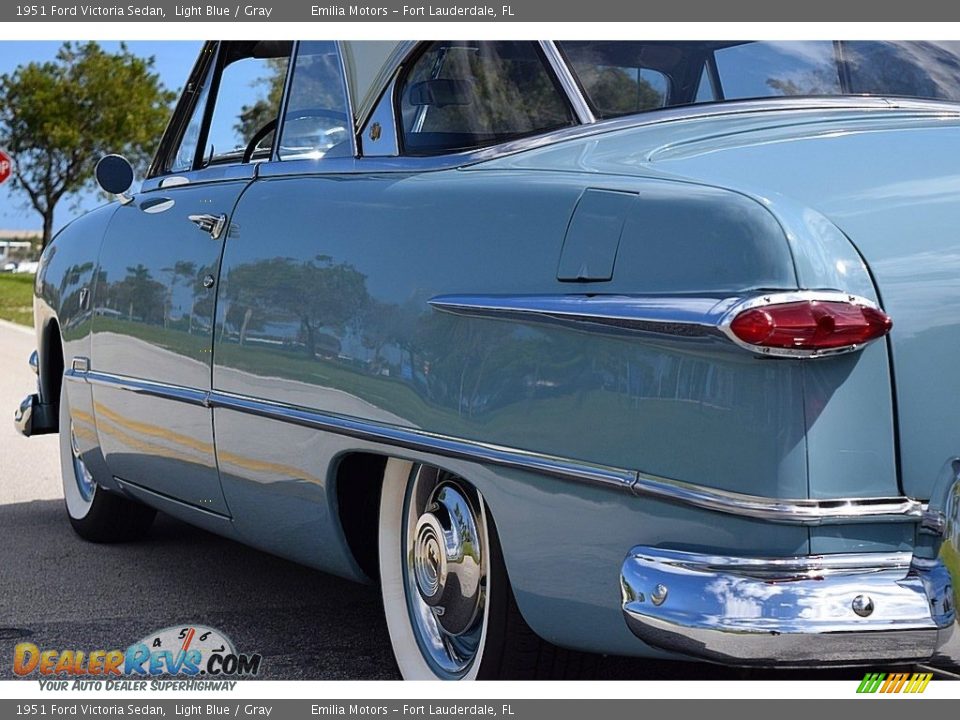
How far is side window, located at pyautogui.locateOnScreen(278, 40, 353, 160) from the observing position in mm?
3676

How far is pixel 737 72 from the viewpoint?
3240mm

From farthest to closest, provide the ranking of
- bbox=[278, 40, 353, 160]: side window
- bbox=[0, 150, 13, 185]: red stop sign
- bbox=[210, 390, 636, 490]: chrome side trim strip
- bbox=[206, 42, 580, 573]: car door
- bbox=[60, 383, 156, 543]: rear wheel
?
bbox=[0, 150, 13, 185]: red stop sign, bbox=[60, 383, 156, 543]: rear wheel, bbox=[278, 40, 353, 160]: side window, bbox=[206, 42, 580, 573]: car door, bbox=[210, 390, 636, 490]: chrome side trim strip

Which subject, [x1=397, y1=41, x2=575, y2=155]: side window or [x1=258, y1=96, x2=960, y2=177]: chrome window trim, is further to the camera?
[x1=397, y1=41, x2=575, y2=155]: side window

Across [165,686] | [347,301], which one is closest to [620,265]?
[347,301]

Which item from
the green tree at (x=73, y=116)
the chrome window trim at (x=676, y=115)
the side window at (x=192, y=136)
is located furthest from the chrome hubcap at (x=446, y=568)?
the green tree at (x=73, y=116)

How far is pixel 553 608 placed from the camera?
262 centimetres

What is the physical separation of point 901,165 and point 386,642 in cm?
204

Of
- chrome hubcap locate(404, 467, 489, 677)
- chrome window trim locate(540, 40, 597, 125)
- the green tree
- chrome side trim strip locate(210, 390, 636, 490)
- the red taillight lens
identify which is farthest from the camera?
the green tree

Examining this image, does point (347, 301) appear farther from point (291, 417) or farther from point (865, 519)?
point (865, 519)

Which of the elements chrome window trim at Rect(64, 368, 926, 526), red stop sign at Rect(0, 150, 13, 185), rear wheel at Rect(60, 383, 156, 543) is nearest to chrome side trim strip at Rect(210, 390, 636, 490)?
chrome window trim at Rect(64, 368, 926, 526)

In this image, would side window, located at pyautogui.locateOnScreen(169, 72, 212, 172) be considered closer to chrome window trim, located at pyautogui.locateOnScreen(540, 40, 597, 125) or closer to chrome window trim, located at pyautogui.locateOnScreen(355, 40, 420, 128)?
chrome window trim, located at pyautogui.locateOnScreen(355, 40, 420, 128)

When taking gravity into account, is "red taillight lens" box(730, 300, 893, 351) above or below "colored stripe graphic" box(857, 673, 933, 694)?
above

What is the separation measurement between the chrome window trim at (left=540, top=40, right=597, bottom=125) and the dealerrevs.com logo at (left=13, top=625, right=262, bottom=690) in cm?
168

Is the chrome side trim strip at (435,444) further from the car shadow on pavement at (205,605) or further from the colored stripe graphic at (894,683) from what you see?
the colored stripe graphic at (894,683)
